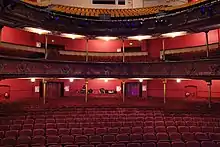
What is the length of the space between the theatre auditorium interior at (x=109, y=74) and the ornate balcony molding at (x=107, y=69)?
0.21ft

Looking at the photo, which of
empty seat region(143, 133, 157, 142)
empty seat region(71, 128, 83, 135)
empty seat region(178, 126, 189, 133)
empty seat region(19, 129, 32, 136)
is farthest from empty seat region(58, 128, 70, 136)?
empty seat region(178, 126, 189, 133)

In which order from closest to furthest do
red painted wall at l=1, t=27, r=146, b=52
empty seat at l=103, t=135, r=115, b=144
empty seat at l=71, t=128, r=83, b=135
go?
empty seat at l=103, t=135, r=115, b=144, empty seat at l=71, t=128, r=83, b=135, red painted wall at l=1, t=27, r=146, b=52

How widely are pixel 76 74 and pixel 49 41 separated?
19.4ft

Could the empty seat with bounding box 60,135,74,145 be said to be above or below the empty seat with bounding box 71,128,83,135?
below

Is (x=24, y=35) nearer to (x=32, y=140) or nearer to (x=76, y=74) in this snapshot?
(x=76, y=74)

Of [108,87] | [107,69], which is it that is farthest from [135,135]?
[108,87]

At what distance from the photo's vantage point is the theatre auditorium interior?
10.6m

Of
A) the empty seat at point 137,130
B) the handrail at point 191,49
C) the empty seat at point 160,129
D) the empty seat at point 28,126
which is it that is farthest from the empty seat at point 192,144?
the handrail at point 191,49

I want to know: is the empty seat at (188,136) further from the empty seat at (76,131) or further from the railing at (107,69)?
the railing at (107,69)

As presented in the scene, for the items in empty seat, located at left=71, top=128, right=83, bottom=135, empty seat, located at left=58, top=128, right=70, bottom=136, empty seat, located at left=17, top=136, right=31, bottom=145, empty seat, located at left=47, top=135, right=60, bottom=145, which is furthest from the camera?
empty seat, located at left=71, top=128, right=83, bottom=135

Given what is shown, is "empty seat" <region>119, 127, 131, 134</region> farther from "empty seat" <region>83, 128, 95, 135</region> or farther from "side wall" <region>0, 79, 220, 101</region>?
"side wall" <region>0, 79, 220, 101</region>

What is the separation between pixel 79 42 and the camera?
22172 millimetres

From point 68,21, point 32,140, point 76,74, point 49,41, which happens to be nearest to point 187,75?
point 76,74

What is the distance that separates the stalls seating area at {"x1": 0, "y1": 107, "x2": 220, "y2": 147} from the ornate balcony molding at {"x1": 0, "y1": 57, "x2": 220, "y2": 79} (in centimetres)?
267
